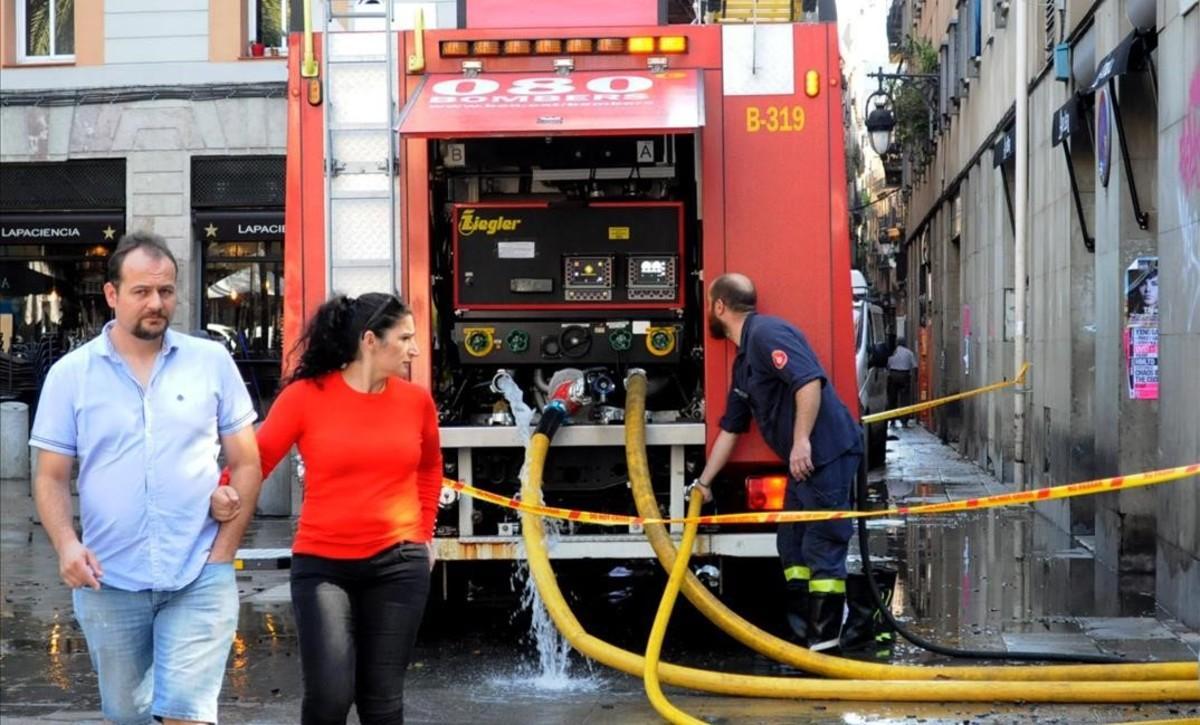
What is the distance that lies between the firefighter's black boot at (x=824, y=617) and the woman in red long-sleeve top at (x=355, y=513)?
3.07 metres

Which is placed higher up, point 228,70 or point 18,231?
point 228,70

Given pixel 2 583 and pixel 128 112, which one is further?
pixel 128 112

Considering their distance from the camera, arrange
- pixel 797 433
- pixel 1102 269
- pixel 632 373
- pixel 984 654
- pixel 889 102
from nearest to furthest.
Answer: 1. pixel 797 433
2. pixel 984 654
3. pixel 632 373
4. pixel 1102 269
5. pixel 889 102

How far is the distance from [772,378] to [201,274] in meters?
15.3

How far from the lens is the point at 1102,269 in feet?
38.3

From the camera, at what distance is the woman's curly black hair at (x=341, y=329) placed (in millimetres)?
5230

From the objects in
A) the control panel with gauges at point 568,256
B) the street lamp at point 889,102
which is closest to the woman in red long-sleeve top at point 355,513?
the control panel with gauges at point 568,256

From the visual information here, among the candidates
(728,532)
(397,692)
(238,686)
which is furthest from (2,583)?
(397,692)

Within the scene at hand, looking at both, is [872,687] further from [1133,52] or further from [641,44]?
[1133,52]

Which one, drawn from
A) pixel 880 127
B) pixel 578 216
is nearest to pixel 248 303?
pixel 880 127

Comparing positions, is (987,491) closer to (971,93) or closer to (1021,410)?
(1021,410)

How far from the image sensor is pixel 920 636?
344 inches

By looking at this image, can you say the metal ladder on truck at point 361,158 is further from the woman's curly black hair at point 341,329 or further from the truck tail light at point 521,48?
the woman's curly black hair at point 341,329

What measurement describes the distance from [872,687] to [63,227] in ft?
56.8
